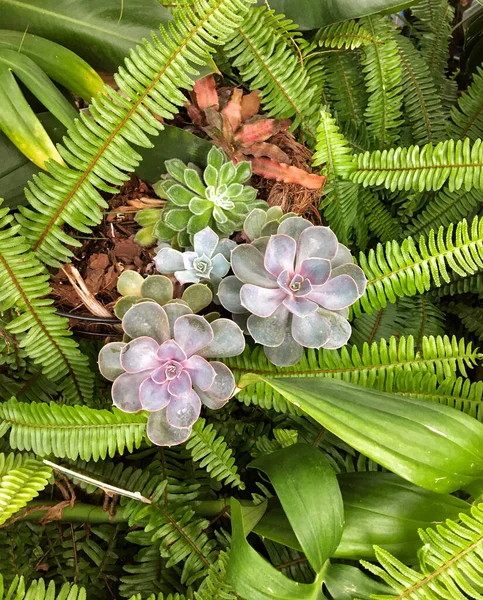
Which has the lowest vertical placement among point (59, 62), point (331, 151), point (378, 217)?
point (378, 217)

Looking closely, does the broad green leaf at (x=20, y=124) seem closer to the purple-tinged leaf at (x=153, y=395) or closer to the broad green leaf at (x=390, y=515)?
the purple-tinged leaf at (x=153, y=395)

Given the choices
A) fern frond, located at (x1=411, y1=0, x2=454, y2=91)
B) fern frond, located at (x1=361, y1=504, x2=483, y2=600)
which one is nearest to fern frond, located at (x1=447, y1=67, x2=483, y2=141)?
fern frond, located at (x1=411, y1=0, x2=454, y2=91)

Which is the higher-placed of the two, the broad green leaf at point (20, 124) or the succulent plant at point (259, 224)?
the broad green leaf at point (20, 124)

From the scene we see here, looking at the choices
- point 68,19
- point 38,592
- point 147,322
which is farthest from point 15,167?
point 38,592

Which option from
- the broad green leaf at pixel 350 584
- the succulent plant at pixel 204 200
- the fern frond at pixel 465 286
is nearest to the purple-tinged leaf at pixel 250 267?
the succulent plant at pixel 204 200

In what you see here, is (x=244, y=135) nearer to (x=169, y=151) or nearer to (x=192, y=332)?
(x=169, y=151)

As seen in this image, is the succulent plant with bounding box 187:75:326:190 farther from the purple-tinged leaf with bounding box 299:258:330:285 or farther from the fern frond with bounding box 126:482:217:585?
the fern frond with bounding box 126:482:217:585

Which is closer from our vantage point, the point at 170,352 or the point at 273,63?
the point at 170,352
